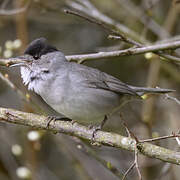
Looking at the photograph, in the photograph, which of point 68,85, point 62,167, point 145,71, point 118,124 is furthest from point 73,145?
point 145,71

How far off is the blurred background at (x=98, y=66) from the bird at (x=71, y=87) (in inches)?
13.3

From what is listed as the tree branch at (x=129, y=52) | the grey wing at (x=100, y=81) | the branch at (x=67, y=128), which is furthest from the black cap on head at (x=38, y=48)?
the branch at (x=67, y=128)

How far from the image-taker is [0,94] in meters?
6.50

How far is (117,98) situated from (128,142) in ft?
4.25

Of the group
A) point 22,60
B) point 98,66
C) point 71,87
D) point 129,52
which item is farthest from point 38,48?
point 98,66

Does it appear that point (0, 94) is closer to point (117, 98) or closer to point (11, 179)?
point (11, 179)

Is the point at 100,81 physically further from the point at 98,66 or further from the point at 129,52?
the point at 98,66

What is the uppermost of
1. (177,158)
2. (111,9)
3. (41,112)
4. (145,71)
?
(111,9)

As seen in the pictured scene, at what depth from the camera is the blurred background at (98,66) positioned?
4.99 meters

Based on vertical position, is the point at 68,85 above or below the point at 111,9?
below

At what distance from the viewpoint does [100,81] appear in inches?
→ 168

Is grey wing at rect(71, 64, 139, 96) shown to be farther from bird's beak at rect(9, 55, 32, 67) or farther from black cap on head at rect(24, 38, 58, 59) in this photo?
bird's beak at rect(9, 55, 32, 67)

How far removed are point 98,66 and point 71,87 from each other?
3182 mm

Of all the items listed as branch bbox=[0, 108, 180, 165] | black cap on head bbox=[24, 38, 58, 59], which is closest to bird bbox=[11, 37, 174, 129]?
black cap on head bbox=[24, 38, 58, 59]
